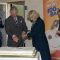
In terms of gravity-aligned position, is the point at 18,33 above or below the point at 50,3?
below

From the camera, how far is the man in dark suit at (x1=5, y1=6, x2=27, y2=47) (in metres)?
3.26

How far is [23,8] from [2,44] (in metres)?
0.56

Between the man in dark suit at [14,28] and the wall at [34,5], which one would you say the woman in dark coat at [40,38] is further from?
the man in dark suit at [14,28]

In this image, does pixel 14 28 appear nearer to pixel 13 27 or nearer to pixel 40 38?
pixel 13 27

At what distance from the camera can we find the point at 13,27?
3.29 metres

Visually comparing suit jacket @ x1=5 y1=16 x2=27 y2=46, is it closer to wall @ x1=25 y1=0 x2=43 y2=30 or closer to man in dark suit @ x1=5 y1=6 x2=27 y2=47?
man in dark suit @ x1=5 y1=6 x2=27 y2=47

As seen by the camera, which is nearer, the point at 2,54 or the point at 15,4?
the point at 2,54

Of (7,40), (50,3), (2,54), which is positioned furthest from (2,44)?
(2,54)

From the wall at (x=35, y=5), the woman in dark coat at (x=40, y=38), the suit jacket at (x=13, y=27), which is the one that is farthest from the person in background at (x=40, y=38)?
the suit jacket at (x=13, y=27)

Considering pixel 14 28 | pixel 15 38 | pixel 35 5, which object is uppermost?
pixel 35 5

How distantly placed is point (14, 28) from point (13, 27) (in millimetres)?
20

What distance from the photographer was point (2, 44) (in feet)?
10.5

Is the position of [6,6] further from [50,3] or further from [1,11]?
[50,3]

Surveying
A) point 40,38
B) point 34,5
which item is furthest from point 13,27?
point 40,38
